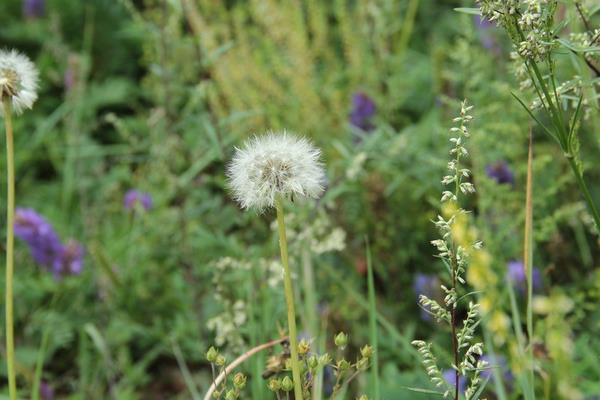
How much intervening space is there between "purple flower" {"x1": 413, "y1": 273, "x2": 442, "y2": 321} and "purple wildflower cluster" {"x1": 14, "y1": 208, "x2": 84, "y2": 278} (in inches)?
43.4

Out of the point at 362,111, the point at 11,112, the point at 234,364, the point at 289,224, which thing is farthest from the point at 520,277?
the point at 11,112

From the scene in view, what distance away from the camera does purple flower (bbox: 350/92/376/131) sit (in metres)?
3.06

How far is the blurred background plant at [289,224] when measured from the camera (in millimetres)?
2355

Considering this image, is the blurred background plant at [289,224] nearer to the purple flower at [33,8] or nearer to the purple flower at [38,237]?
the purple flower at [38,237]


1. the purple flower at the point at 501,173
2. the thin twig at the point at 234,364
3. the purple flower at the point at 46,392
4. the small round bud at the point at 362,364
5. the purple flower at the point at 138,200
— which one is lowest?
the small round bud at the point at 362,364

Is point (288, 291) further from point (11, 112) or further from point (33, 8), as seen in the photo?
point (33, 8)

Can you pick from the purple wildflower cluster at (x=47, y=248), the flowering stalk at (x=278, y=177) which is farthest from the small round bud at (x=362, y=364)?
the purple wildflower cluster at (x=47, y=248)

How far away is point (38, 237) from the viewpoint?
282cm

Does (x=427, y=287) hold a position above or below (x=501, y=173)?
below

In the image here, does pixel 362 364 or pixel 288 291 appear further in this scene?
pixel 362 364

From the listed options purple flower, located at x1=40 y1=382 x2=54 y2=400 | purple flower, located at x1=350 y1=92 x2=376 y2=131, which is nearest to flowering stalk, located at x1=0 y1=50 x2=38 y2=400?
purple flower, located at x1=40 y1=382 x2=54 y2=400

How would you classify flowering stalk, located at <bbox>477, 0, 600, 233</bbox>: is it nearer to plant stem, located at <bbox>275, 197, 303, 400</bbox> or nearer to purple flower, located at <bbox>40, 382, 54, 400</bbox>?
plant stem, located at <bbox>275, 197, 303, 400</bbox>

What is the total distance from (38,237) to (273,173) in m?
1.91

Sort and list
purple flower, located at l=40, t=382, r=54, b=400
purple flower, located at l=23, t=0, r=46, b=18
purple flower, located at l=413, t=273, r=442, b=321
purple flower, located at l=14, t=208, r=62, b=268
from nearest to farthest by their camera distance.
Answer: purple flower, located at l=40, t=382, r=54, b=400 < purple flower, located at l=413, t=273, r=442, b=321 < purple flower, located at l=14, t=208, r=62, b=268 < purple flower, located at l=23, t=0, r=46, b=18
